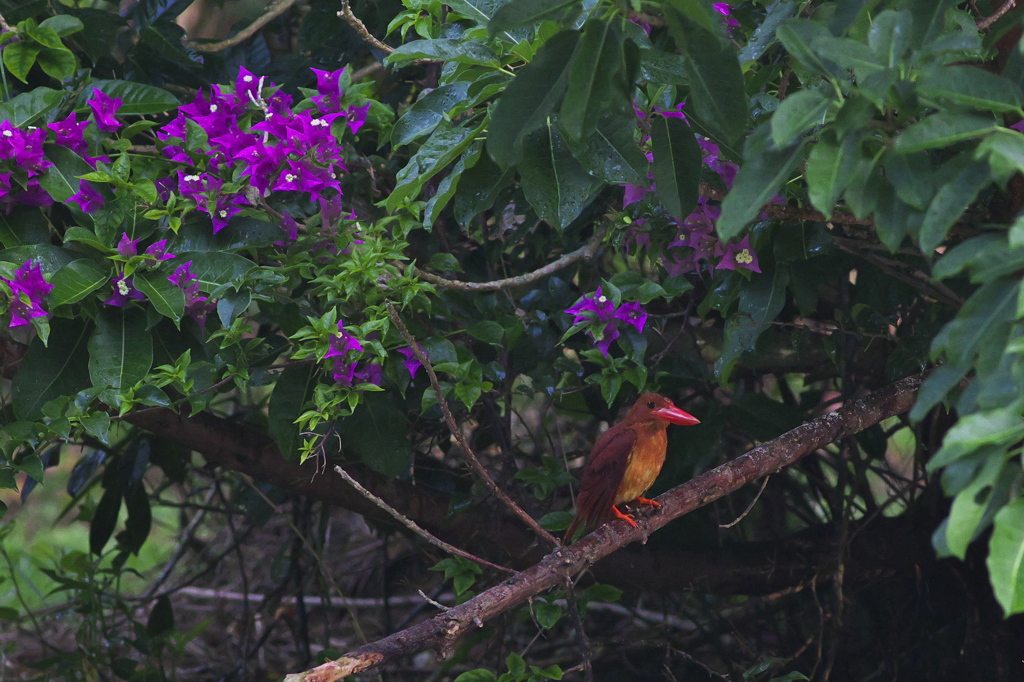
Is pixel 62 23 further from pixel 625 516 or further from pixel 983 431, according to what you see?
pixel 983 431

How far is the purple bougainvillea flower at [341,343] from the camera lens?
1.86 metres

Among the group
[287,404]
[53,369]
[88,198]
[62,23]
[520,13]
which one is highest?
[520,13]

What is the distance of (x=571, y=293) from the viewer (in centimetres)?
250

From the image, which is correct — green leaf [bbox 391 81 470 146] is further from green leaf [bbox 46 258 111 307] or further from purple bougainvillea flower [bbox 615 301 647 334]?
green leaf [bbox 46 258 111 307]

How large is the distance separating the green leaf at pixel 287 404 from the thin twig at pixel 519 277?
0.40 m

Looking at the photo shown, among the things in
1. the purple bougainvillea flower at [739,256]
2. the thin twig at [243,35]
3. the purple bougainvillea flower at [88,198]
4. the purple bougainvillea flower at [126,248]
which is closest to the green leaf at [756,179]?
the purple bougainvillea flower at [739,256]

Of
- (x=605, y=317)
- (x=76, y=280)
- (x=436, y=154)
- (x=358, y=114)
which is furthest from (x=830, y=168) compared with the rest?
(x=76, y=280)

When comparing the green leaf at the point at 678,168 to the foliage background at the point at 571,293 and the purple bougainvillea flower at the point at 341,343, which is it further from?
the purple bougainvillea flower at the point at 341,343

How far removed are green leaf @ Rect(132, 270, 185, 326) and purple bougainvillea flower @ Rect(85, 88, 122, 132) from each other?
437 millimetres

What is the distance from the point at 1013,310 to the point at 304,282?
1779mm

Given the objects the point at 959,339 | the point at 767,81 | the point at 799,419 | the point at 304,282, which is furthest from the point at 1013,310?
→ the point at 304,282

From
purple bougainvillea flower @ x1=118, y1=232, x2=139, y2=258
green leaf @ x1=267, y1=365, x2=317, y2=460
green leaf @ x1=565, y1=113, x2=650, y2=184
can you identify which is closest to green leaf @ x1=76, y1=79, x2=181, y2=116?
purple bougainvillea flower @ x1=118, y1=232, x2=139, y2=258

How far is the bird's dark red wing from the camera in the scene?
2.34 m

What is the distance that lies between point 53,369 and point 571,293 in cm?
133
